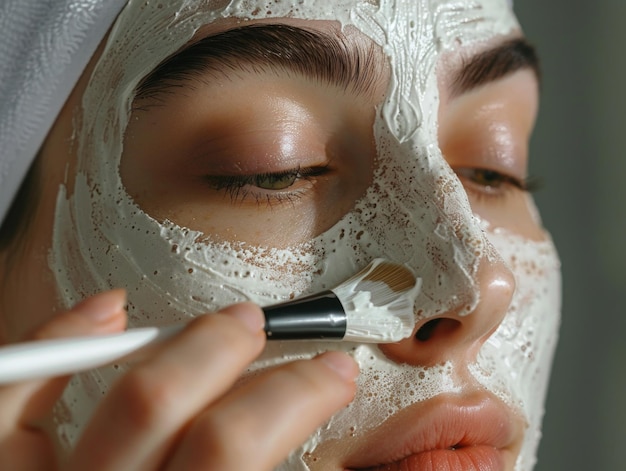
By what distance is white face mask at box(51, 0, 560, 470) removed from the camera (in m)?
0.59

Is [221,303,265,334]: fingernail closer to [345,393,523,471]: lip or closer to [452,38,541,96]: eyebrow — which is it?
[345,393,523,471]: lip

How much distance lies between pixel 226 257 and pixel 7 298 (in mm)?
280

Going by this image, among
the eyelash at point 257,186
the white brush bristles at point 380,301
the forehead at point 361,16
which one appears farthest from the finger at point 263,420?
the forehead at point 361,16

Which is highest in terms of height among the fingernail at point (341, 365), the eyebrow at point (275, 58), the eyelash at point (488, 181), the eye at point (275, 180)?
the eyebrow at point (275, 58)

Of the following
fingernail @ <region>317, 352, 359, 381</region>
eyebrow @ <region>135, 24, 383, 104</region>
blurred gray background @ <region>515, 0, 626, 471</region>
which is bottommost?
blurred gray background @ <region>515, 0, 626, 471</region>

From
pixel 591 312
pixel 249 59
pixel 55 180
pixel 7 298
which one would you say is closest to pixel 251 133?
pixel 249 59

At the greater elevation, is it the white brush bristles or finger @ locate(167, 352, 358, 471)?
finger @ locate(167, 352, 358, 471)

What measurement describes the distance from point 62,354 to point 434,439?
31 cm

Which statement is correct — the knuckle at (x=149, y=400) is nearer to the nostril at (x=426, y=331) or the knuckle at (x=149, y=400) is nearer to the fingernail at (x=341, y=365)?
the fingernail at (x=341, y=365)

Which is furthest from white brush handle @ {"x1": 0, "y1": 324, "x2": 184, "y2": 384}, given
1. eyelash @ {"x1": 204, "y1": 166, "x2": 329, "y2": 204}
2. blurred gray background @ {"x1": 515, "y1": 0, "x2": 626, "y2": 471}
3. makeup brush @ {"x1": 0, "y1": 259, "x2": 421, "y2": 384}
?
blurred gray background @ {"x1": 515, "y1": 0, "x2": 626, "y2": 471}

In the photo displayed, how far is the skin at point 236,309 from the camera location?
1.35 ft

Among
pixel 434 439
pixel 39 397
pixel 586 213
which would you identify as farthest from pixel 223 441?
pixel 586 213

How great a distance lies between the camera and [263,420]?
0.42m

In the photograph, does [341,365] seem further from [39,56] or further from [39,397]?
[39,56]
